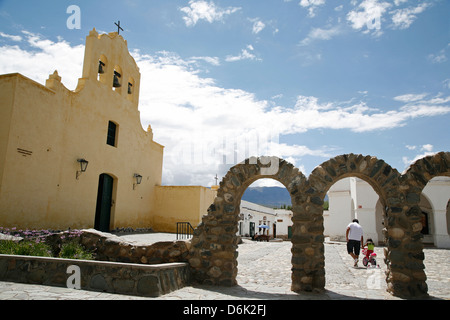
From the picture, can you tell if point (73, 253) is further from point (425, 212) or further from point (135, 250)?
point (425, 212)

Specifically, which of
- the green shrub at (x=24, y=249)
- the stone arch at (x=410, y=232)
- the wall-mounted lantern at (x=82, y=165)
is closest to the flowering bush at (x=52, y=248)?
the green shrub at (x=24, y=249)

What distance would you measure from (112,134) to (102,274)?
1091cm

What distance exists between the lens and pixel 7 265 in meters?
6.38

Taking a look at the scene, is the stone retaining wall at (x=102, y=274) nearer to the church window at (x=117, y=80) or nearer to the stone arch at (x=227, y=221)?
the stone arch at (x=227, y=221)

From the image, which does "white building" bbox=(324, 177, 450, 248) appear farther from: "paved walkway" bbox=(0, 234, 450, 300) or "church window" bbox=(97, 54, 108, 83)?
"church window" bbox=(97, 54, 108, 83)

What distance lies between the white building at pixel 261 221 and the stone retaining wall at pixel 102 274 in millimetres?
23882

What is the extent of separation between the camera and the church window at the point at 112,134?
50.7ft

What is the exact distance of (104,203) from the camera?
49.2 ft

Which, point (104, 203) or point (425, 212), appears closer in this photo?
point (104, 203)

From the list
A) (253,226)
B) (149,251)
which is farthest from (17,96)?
(253,226)

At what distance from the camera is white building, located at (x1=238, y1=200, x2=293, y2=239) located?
3098 cm

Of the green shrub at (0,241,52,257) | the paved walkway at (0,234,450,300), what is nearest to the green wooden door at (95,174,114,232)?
the green shrub at (0,241,52,257)

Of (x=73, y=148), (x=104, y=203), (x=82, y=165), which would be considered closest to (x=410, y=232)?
(x=82, y=165)
